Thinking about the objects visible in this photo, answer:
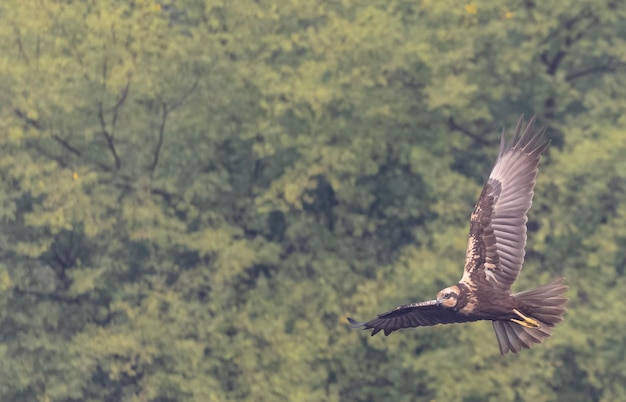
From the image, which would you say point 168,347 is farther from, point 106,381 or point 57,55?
point 57,55

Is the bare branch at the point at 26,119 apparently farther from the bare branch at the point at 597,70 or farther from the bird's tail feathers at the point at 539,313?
the bird's tail feathers at the point at 539,313

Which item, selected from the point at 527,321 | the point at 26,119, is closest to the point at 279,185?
the point at 26,119

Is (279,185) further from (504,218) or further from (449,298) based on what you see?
(449,298)

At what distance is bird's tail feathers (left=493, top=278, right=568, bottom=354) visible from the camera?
50.7 feet

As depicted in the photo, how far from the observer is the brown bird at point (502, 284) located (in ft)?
50.8

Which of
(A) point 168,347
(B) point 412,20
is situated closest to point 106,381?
(A) point 168,347

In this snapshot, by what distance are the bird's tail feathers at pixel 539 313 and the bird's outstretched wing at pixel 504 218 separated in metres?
0.46

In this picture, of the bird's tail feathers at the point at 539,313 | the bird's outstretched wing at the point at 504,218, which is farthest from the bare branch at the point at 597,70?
the bird's tail feathers at the point at 539,313

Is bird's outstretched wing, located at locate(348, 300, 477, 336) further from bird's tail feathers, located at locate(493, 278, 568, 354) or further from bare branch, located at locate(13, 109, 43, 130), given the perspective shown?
bare branch, located at locate(13, 109, 43, 130)

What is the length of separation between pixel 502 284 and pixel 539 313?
2.32 ft

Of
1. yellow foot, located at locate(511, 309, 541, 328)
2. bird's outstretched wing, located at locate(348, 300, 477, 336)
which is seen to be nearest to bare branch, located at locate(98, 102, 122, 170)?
bird's outstretched wing, located at locate(348, 300, 477, 336)

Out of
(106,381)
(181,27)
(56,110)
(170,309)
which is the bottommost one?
(106,381)

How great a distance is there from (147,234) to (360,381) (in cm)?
542

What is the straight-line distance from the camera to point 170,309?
93.5 ft
